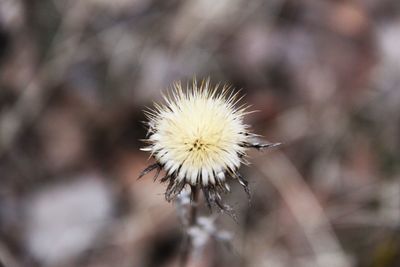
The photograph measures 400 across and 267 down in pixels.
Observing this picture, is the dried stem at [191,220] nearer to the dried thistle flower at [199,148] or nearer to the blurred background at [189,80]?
the dried thistle flower at [199,148]

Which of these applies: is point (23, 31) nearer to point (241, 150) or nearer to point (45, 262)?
point (45, 262)

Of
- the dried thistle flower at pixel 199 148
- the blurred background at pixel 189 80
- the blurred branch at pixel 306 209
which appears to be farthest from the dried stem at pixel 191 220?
the blurred branch at pixel 306 209

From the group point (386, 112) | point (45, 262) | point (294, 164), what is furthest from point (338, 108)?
point (45, 262)

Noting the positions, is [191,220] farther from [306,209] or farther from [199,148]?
[306,209]

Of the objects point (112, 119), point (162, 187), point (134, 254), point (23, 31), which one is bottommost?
point (134, 254)

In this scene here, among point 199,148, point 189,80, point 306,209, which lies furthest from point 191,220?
point 189,80
